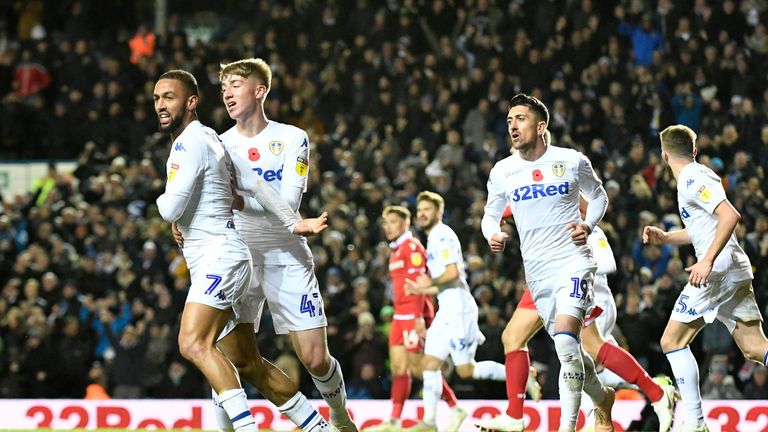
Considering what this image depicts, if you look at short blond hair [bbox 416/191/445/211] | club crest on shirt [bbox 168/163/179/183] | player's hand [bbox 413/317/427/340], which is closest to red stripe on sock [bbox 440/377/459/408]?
player's hand [bbox 413/317/427/340]

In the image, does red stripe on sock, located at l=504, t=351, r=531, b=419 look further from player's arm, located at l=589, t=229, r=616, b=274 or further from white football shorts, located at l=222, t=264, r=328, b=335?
white football shorts, located at l=222, t=264, r=328, b=335

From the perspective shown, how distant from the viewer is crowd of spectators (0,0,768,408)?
16.2 meters

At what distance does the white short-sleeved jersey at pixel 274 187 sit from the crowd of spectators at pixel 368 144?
701 cm

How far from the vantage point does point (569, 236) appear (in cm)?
891

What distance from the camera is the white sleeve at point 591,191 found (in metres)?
9.02

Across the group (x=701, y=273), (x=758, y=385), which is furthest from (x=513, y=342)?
(x=758, y=385)

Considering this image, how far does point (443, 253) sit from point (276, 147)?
4.22 m

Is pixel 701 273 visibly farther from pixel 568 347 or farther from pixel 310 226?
pixel 310 226

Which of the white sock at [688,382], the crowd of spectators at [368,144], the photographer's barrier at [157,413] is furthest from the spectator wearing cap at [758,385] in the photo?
the white sock at [688,382]

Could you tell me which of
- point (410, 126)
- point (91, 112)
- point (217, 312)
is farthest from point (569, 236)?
point (91, 112)

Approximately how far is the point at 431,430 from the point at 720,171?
253 inches

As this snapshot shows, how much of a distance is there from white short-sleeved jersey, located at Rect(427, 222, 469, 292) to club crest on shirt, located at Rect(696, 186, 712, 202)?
12.1ft

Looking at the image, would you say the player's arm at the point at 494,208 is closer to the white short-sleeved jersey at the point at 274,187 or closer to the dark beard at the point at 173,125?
the white short-sleeved jersey at the point at 274,187

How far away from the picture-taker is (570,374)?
8.77 metres
